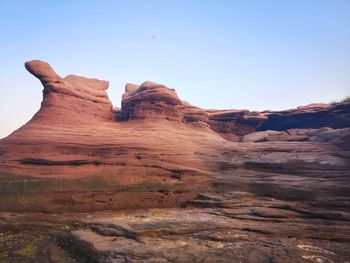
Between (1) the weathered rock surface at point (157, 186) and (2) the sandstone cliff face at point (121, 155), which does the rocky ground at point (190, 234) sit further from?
(2) the sandstone cliff face at point (121, 155)

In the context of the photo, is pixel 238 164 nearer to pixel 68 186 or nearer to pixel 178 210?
pixel 178 210

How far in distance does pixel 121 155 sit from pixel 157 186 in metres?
2.61

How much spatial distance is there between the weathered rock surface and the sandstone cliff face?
0.18ft

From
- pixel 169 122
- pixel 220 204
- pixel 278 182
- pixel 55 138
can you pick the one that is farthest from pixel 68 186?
pixel 278 182

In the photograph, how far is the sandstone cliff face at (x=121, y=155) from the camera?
45.6 feet

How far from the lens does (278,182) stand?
14.6 m

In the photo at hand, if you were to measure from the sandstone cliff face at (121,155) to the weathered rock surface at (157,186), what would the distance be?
2.2 inches

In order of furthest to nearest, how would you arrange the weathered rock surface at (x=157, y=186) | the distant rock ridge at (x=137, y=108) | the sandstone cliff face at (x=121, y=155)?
the distant rock ridge at (x=137, y=108)
the sandstone cliff face at (x=121, y=155)
the weathered rock surface at (x=157, y=186)

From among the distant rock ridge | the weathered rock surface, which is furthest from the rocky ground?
the distant rock ridge

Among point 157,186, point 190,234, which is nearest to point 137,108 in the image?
point 157,186

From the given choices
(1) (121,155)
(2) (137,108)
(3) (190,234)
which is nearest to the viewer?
(3) (190,234)

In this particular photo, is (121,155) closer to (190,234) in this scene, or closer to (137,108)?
(137,108)

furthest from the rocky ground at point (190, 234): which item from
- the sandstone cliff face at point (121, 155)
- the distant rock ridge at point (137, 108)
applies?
the distant rock ridge at point (137, 108)

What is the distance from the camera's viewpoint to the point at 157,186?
593 inches
